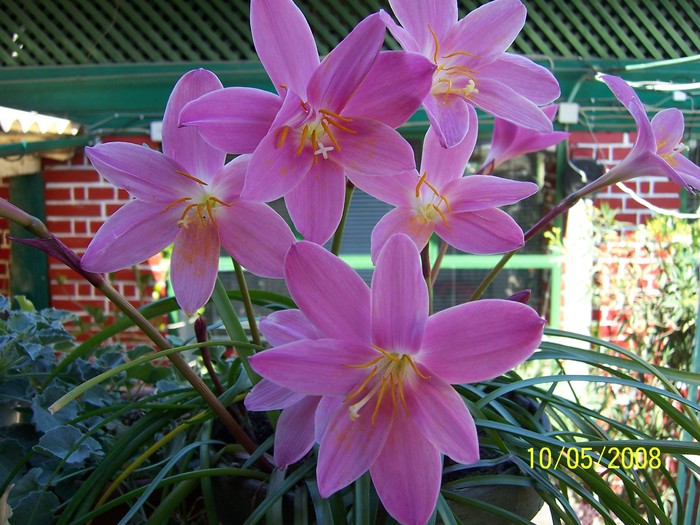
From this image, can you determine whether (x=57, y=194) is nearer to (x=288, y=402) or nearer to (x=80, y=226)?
(x=80, y=226)

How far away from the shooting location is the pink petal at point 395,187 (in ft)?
1.33

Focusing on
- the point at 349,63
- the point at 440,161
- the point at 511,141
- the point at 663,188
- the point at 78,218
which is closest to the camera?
the point at 349,63

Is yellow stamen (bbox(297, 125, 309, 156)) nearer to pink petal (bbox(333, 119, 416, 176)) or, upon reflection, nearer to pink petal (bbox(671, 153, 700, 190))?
pink petal (bbox(333, 119, 416, 176))

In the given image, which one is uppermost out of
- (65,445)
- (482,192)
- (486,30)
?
(486,30)

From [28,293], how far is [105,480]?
2.12 meters

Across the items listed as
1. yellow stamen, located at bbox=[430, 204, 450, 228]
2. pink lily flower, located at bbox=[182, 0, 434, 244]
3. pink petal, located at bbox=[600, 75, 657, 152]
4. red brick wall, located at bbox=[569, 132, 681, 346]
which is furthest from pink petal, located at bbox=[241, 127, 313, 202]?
red brick wall, located at bbox=[569, 132, 681, 346]

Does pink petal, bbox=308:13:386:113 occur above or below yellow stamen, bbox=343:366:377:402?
above

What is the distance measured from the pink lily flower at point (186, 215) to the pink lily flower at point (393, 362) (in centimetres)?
6

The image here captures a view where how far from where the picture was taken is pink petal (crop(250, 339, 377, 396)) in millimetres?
332

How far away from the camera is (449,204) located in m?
0.42

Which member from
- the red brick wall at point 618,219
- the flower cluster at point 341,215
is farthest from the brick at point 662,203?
the flower cluster at point 341,215

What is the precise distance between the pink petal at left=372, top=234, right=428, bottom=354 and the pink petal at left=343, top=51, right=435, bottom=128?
79mm

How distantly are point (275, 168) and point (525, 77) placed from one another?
0.21 meters

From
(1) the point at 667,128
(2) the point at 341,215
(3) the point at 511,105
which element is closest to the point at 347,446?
(2) the point at 341,215
